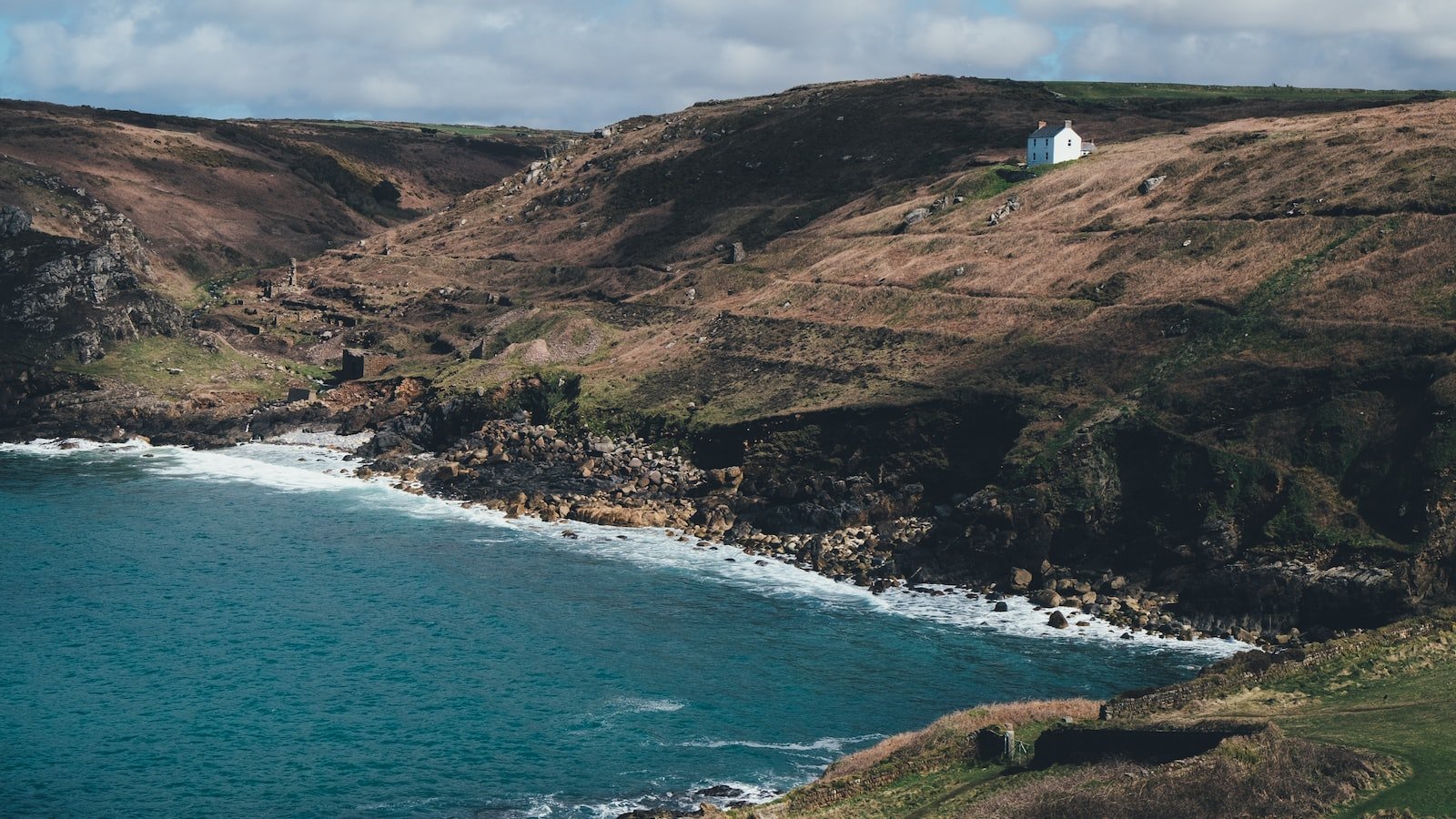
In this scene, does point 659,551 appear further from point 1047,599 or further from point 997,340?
point 997,340

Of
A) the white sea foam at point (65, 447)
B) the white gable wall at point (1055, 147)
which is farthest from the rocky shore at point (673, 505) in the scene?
the white gable wall at point (1055, 147)

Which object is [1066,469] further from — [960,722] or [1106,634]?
[960,722]

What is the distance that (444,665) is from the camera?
232ft

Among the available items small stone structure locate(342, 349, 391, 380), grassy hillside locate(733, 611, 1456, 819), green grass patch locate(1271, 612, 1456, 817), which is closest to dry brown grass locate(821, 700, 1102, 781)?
grassy hillside locate(733, 611, 1456, 819)

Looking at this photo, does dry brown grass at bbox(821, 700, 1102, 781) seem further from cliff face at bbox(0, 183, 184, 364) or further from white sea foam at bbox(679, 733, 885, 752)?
cliff face at bbox(0, 183, 184, 364)

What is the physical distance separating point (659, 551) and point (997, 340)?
32.9m

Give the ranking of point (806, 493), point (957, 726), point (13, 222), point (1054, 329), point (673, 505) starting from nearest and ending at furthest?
1. point (957, 726)
2. point (806, 493)
3. point (673, 505)
4. point (1054, 329)
5. point (13, 222)

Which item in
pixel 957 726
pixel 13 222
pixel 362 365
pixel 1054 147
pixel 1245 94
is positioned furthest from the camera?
pixel 1245 94

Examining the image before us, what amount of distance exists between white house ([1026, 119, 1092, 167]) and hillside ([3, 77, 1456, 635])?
3292 millimetres

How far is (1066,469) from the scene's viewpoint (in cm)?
8519

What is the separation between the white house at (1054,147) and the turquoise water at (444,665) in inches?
2738

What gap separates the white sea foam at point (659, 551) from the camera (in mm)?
75188

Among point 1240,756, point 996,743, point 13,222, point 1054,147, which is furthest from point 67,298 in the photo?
point 1240,756

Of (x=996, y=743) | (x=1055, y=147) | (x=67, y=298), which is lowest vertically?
(x=996, y=743)
